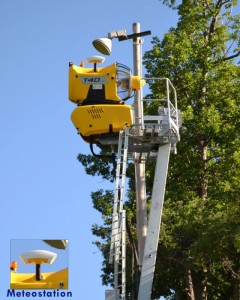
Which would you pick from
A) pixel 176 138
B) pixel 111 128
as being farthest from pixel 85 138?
pixel 176 138

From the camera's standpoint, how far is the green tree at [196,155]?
87.8ft

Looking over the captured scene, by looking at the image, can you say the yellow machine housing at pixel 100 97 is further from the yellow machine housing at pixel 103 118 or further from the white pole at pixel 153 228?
the white pole at pixel 153 228

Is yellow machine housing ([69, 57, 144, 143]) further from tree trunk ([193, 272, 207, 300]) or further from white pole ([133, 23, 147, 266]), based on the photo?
tree trunk ([193, 272, 207, 300])

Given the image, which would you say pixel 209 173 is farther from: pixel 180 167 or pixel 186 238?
pixel 186 238

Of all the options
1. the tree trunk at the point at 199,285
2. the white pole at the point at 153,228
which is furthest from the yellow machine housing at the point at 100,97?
the tree trunk at the point at 199,285

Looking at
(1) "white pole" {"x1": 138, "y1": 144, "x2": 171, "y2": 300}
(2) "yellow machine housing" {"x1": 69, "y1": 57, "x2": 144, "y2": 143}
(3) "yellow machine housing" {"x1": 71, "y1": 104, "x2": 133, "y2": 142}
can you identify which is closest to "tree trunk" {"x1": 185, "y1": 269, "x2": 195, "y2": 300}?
(1) "white pole" {"x1": 138, "y1": 144, "x2": 171, "y2": 300}

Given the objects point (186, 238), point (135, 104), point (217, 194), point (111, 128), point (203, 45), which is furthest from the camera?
point (203, 45)

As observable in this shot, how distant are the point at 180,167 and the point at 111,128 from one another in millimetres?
14001

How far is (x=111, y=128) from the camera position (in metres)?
16.2

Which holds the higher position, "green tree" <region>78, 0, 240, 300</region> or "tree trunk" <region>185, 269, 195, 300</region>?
"green tree" <region>78, 0, 240, 300</region>

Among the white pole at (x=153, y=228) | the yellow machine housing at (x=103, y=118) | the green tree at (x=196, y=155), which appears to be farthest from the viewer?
the green tree at (x=196, y=155)

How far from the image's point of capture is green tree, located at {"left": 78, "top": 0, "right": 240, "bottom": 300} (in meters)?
26.8

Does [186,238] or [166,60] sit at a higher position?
[166,60]

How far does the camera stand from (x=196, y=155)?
30.5m
